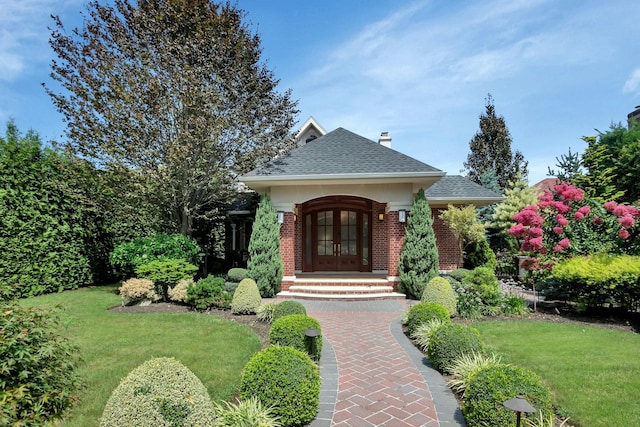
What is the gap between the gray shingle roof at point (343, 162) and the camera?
11.9 metres

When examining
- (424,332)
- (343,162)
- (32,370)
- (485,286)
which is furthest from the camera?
(343,162)

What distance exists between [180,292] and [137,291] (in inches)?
43.7

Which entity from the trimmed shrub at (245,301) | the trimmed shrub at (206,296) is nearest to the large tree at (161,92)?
the trimmed shrub at (206,296)

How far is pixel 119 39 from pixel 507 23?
1229 cm

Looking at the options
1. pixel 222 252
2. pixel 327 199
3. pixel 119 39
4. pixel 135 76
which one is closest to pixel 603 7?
pixel 327 199

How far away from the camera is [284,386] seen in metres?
3.87

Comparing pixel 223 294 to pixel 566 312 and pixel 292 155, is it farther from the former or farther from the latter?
pixel 566 312

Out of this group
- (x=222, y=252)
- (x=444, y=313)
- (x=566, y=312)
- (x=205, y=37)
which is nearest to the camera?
(x=444, y=313)

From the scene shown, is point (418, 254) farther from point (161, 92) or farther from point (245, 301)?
point (161, 92)

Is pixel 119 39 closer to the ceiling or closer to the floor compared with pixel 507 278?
closer to the ceiling

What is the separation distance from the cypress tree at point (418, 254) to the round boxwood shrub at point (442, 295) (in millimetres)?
2601

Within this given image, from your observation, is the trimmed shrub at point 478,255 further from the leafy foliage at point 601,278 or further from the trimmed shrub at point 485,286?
the trimmed shrub at point 485,286

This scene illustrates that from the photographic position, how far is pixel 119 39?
12523mm

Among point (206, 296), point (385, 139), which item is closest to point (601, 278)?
point (206, 296)
